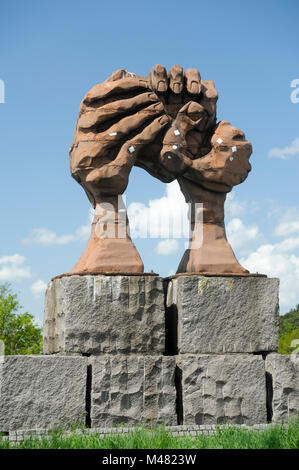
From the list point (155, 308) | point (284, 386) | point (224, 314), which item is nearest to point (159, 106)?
point (155, 308)

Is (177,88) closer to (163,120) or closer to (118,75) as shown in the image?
(163,120)

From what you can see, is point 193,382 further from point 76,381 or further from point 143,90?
point 143,90

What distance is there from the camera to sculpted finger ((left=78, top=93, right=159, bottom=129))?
5590 mm

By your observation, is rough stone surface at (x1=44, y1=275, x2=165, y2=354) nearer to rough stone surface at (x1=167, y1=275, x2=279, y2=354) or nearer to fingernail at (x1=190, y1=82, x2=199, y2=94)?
rough stone surface at (x1=167, y1=275, x2=279, y2=354)

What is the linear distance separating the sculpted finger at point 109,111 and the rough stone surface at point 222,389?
2.32 metres

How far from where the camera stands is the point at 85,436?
424cm

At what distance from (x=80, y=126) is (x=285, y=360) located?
2.88 m

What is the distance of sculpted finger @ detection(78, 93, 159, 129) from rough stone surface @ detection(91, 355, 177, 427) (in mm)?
2202

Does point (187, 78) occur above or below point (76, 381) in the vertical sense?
above

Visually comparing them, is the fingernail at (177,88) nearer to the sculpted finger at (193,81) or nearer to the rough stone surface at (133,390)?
the sculpted finger at (193,81)

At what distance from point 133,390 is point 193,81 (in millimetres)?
3054
